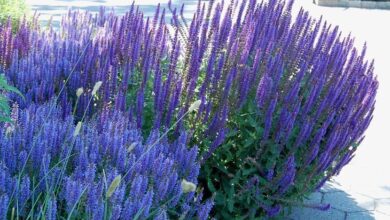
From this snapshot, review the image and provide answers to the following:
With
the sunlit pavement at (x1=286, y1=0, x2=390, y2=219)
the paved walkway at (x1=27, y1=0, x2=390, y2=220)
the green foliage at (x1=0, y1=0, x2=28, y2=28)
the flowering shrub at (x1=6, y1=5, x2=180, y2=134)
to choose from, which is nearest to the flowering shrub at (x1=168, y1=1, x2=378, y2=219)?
the flowering shrub at (x1=6, y1=5, x2=180, y2=134)

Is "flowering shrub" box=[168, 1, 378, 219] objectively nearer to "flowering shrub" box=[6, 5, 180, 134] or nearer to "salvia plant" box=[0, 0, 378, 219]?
"salvia plant" box=[0, 0, 378, 219]

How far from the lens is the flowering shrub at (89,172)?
7.79ft

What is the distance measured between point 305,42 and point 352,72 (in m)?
0.38

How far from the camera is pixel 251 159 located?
10.9 ft

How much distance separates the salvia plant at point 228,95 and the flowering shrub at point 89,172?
0.12m

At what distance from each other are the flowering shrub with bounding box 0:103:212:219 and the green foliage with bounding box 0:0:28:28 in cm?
335

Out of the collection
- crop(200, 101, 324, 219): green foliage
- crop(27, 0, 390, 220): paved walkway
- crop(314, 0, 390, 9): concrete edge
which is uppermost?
crop(314, 0, 390, 9): concrete edge

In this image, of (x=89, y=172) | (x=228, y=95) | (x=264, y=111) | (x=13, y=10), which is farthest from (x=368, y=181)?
(x=13, y=10)

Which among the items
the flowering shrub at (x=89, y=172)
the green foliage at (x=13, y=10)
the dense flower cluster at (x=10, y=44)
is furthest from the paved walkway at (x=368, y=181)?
the green foliage at (x=13, y=10)

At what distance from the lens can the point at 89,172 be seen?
7.99 ft

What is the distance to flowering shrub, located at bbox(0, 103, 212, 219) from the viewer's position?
238 centimetres

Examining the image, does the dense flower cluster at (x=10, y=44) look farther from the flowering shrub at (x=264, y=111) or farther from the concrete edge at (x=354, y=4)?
the concrete edge at (x=354, y=4)

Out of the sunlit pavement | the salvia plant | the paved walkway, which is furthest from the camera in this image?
the sunlit pavement

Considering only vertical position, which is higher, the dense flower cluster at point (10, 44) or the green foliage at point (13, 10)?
the green foliage at point (13, 10)
